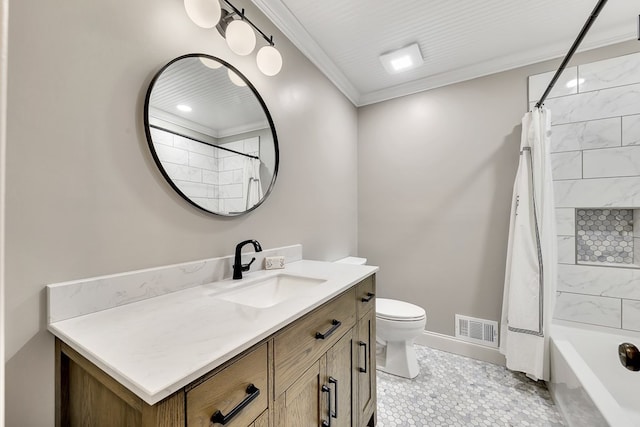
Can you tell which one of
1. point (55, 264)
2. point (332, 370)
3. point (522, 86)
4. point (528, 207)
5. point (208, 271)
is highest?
point (522, 86)

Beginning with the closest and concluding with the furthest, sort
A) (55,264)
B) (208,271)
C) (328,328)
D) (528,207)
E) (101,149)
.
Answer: (55,264) → (101,149) → (328,328) → (208,271) → (528,207)

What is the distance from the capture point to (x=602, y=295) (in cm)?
179

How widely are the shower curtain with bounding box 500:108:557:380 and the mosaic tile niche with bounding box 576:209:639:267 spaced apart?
1.09ft

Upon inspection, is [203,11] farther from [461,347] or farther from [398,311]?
[461,347]

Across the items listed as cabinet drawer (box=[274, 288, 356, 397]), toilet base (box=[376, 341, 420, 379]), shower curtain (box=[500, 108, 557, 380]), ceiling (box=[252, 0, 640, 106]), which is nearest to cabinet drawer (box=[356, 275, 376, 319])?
cabinet drawer (box=[274, 288, 356, 397])

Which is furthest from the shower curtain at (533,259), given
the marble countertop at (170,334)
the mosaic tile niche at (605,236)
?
the marble countertop at (170,334)

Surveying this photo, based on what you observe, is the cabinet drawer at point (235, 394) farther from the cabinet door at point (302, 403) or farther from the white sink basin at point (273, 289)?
the white sink basin at point (273, 289)

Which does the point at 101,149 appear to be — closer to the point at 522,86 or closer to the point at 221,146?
the point at 221,146

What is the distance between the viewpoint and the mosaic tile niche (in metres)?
1.78

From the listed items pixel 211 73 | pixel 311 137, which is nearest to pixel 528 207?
pixel 311 137

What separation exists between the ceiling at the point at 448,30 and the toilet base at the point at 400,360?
86.9 inches

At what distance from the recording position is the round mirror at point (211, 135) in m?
1.08

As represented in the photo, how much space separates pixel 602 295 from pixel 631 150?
979mm

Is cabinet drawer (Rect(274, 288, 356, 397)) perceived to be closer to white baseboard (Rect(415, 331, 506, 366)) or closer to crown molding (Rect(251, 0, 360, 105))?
white baseboard (Rect(415, 331, 506, 366))
